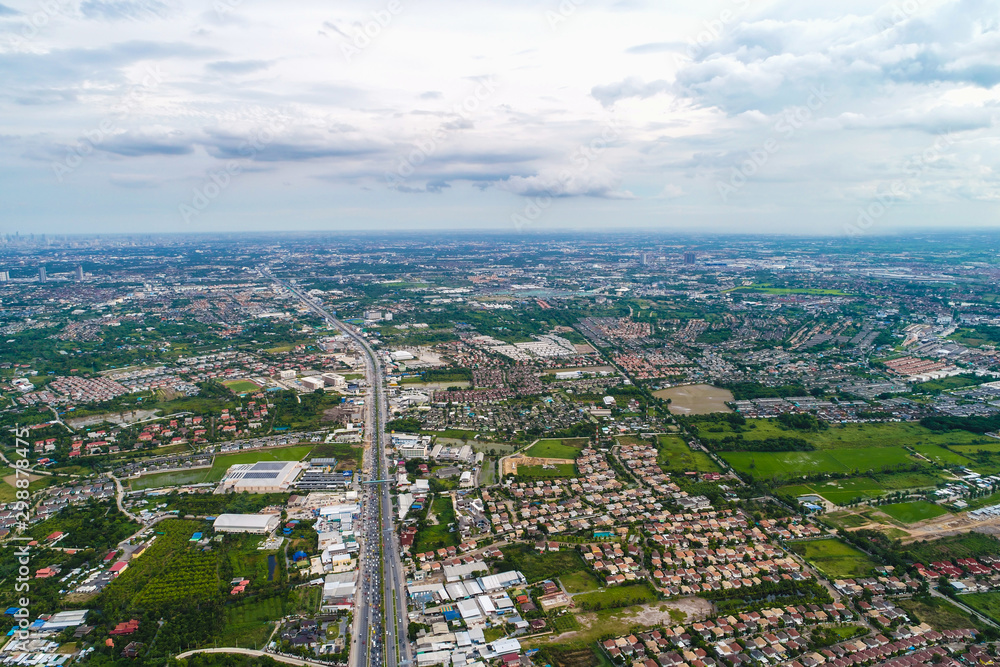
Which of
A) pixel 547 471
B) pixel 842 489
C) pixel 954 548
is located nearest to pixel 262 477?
pixel 547 471

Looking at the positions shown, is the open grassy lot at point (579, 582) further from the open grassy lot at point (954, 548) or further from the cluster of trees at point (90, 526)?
the cluster of trees at point (90, 526)

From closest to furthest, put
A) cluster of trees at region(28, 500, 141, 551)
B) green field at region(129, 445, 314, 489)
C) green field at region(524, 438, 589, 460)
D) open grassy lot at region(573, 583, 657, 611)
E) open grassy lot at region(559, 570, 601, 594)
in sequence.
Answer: open grassy lot at region(573, 583, 657, 611) → open grassy lot at region(559, 570, 601, 594) → cluster of trees at region(28, 500, 141, 551) → green field at region(129, 445, 314, 489) → green field at region(524, 438, 589, 460)

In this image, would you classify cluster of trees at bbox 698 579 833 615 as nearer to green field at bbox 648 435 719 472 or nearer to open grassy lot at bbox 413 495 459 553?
green field at bbox 648 435 719 472

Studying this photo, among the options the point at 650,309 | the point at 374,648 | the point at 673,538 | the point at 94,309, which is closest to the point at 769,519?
the point at 673,538

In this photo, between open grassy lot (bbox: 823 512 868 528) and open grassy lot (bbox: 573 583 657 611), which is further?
open grassy lot (bbox: 823 512 868 528)

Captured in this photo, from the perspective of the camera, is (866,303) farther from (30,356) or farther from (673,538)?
(30,356)

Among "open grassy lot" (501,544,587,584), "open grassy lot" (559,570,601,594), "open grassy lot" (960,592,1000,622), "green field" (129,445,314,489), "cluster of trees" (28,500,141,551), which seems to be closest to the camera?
"open grassy lot" (960,592,1000,622)

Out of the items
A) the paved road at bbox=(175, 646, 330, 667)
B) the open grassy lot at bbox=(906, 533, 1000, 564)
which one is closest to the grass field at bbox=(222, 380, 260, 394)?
the paved road at bbox=(175, 646, 330, 667)
